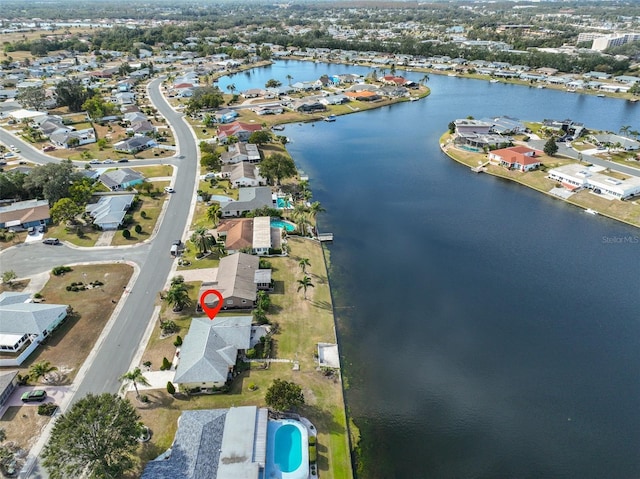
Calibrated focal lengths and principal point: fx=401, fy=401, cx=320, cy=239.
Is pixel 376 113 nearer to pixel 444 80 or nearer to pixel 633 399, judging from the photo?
pixel 444 80

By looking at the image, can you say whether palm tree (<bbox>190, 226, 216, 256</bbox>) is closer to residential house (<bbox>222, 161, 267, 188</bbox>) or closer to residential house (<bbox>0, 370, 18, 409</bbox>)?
residential house (<bbox>222, 161, 267, 188</bbox>)

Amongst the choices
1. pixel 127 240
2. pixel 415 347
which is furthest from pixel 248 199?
pixel 415 347

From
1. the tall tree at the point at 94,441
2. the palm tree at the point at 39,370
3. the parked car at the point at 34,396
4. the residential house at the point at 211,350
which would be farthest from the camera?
the palm tree at the point at 39,370

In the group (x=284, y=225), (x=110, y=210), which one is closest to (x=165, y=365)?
(x=284, y=225)

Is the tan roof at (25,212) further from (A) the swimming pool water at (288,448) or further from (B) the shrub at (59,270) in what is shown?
(A) the swimming pool water at (288,448)

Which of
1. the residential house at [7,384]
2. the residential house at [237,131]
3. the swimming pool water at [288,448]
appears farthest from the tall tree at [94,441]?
the residential house at [237,131]

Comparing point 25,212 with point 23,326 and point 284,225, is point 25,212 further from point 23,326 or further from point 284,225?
point 284,225
